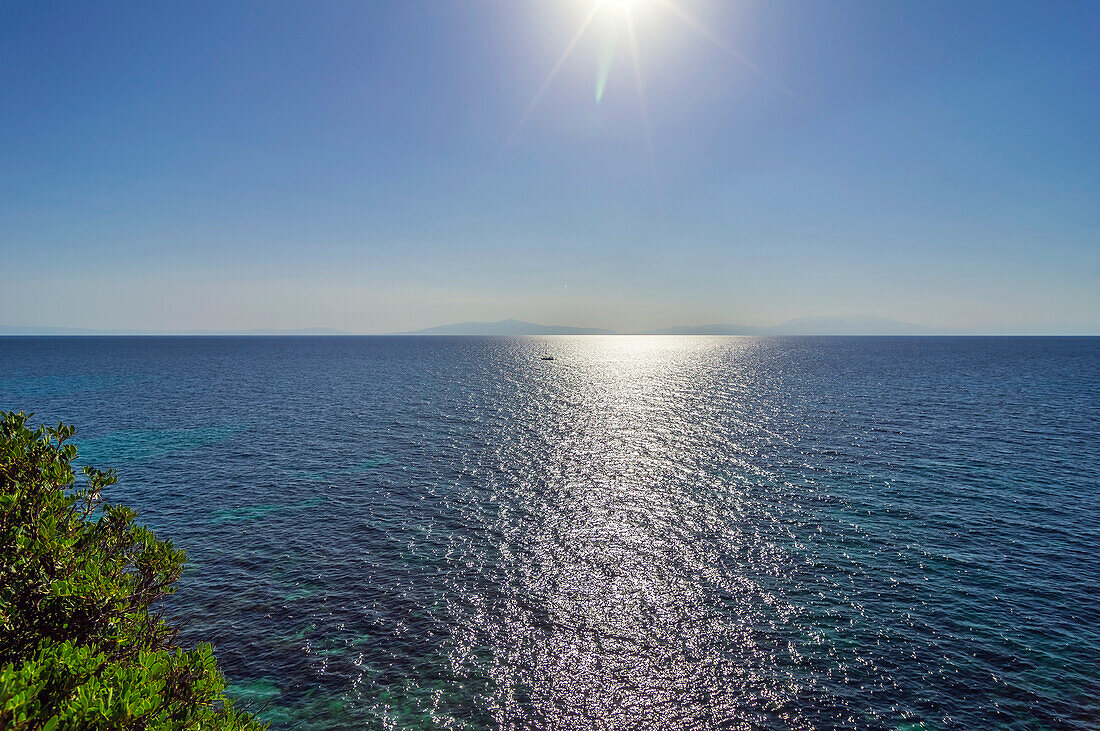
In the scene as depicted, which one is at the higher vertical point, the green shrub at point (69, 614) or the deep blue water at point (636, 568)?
the green shrub at point (69, 614)

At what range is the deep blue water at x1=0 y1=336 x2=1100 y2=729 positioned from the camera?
77.9 ft

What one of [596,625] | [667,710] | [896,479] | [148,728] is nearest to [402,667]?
[596,625]

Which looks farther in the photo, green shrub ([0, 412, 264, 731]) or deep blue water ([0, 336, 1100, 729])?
deep blue water ([0, 336, 1100, 729])

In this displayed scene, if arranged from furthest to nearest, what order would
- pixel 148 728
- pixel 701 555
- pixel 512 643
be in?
1. pixel 701 555
2. pixel 512 643
3. pixel 148 728

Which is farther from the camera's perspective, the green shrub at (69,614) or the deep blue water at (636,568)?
the deep blue water at (636,568)

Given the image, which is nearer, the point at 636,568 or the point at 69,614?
the point at 69,614

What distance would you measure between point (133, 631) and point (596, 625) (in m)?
23.1

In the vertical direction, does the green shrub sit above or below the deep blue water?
above

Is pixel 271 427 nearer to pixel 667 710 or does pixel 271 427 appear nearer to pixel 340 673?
pixel 340 673

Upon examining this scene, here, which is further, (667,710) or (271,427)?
(271,427)

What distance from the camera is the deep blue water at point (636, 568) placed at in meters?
23.7

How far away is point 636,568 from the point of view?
35.2 metres

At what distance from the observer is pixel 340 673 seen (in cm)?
2511

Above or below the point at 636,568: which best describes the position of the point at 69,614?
above
